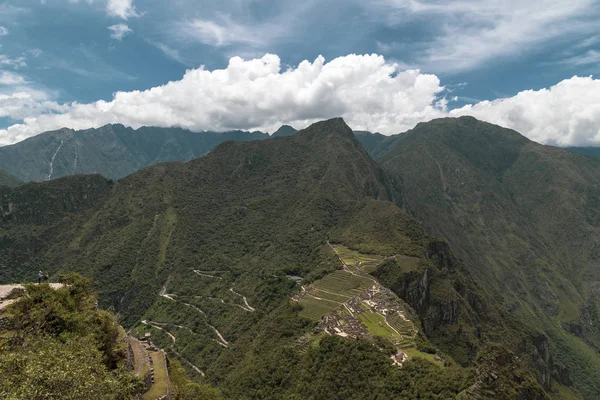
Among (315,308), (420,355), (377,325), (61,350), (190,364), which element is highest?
(61,350)

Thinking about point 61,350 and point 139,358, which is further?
point 139,358

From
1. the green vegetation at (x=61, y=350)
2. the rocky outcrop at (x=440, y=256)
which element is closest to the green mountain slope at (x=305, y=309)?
the rocky outcrop at (x=440, y=256)

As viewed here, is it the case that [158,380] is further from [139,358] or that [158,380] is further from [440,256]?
[440,256]

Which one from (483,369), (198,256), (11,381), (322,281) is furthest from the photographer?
(198,256)

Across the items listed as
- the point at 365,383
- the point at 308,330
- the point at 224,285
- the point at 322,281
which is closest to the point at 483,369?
the point at 365,383

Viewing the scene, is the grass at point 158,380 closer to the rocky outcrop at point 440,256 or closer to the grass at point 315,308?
the grass at point 315,308

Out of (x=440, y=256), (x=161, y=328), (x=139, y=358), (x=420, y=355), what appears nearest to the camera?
(x=139, y=358)

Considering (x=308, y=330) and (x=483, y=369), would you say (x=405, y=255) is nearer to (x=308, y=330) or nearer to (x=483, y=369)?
(x=308, y=330)

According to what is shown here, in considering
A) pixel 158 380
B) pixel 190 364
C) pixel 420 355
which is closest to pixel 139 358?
pixel 158 380
